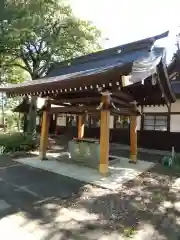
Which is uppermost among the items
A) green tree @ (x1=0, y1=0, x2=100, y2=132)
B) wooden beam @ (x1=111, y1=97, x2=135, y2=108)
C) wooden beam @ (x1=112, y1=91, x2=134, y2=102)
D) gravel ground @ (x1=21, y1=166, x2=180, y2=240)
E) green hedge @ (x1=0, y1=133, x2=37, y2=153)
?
green tree @ (x1=0, y1=0, x2=100, y2=132)

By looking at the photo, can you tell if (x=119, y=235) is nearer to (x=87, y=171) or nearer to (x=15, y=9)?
(x=87, y=171)

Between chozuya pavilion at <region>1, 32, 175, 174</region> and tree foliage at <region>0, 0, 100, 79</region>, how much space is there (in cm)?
258

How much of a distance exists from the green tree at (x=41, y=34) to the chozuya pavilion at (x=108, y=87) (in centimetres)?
260

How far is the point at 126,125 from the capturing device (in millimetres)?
14500

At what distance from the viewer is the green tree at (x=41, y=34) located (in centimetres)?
1023

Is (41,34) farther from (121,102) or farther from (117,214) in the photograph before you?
(117,214)

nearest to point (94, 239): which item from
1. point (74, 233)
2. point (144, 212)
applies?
point (74, 233)

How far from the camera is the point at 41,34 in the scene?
11.9 metres

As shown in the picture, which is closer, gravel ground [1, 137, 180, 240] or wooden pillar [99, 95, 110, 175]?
gravel ground [1, 137, 180, 240]

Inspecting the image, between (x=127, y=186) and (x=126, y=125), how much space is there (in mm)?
9130

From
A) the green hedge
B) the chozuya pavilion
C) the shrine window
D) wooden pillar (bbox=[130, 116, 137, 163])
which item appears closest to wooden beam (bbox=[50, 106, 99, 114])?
the chozuya pavilion

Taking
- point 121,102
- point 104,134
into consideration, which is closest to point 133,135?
point 121,102

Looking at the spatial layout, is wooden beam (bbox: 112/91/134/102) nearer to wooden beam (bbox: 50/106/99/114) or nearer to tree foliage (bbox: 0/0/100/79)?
wooden beam (bbox: 50/106/99/114)

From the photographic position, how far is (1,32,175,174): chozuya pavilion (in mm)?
5004
